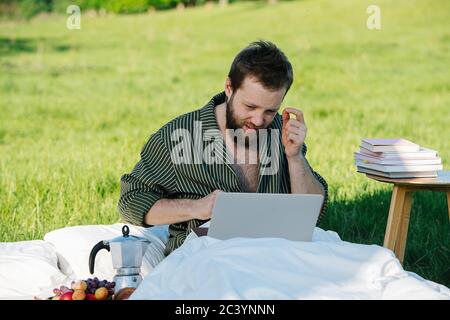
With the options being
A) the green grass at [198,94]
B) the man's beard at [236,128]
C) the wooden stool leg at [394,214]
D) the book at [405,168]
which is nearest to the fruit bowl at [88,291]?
the man's beard at [236,128]

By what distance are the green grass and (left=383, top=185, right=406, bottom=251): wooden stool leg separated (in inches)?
18.4

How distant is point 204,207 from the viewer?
4.55 meters

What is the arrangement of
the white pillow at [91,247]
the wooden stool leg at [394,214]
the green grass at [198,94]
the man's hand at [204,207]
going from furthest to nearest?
1. the green grass at [198,94]
2. the wooden stool leg at [394,214]
3. the white pillow at [91,247]
4. the man's hand at [204,207]

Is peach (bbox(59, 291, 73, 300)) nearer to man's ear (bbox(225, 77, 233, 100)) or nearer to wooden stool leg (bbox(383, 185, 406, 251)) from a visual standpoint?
man's ear (bbox(225, 77, 233, 100))

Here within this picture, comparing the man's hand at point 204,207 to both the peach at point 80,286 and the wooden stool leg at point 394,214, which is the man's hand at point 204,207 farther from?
the wooden stool leg at point 394,214

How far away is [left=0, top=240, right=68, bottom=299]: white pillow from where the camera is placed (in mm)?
4824

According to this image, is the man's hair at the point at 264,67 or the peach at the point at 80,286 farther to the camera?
the man's hair at the point at 264,67

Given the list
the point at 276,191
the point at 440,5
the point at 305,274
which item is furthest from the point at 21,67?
the point at 305,274

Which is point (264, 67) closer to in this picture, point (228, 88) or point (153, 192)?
point (228, 88)

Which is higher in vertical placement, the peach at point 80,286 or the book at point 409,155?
the book at point 409,155

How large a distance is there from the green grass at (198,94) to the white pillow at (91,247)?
3.26ft

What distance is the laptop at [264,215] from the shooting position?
13.6ft

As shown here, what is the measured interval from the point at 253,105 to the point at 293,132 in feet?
0.90

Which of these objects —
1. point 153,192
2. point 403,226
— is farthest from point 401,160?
point 153,192
